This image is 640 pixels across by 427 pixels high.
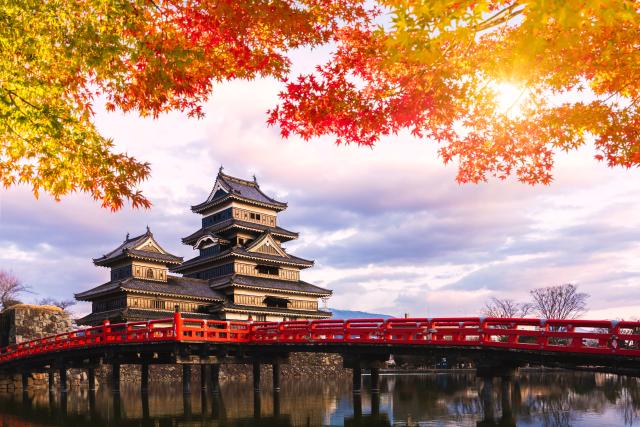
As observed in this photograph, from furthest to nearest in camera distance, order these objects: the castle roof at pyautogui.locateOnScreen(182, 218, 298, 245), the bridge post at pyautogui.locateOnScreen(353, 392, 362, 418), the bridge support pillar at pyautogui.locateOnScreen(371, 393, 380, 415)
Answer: the castle roof at pyautogui.locateOnScreen(182, 218, 298, 245) < the bridge support pillar at pyautogui.locateOnScreen(371, 393, 380, 415) < the bridge post at pyautogui.locateOnScreen(353, 392, 362, 418)

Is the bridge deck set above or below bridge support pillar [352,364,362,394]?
above

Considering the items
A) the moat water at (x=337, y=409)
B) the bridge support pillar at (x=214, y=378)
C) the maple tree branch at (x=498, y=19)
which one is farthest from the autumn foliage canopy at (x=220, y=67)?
the bridge support pillar at (x=214, y=378)

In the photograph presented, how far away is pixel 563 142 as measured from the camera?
36.4ft

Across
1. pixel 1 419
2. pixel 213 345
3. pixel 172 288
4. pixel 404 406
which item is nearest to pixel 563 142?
pixel 404 406

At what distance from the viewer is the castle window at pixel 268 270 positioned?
158ft

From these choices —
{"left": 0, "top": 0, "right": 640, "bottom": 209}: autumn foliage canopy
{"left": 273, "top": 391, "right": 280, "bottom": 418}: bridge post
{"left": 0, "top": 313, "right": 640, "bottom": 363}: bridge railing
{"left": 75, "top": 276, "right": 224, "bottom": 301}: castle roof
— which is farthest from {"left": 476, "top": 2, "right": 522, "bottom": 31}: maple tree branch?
{"left": 75, "top": 276, "right": 224, "bottom": 301}: castle roof

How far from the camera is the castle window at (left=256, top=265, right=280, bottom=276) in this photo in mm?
48116

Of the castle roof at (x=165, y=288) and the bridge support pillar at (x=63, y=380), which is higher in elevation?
the castle roof at (x=165, y=288)

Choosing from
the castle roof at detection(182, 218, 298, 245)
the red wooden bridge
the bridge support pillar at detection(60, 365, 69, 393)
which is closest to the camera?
the red wooden bridge

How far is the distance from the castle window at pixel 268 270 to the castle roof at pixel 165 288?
14.7ft

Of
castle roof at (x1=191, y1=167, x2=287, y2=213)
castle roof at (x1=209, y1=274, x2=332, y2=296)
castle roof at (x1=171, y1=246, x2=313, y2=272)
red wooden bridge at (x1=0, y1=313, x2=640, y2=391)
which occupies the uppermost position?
castle roof at (x1=191, y1=167, x2=287, y2=213)

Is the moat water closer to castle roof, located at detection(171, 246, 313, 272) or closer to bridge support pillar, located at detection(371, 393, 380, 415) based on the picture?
bridge support pillar, located at detection(371, 393, 380, 415)

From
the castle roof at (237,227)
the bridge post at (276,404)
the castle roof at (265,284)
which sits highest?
the castle roof at (237,227)

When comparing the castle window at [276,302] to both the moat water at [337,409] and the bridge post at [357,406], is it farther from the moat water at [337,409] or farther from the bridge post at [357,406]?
the bridge post at [357,406]
